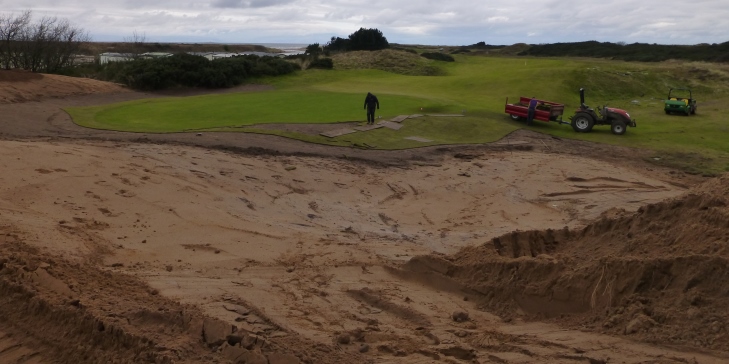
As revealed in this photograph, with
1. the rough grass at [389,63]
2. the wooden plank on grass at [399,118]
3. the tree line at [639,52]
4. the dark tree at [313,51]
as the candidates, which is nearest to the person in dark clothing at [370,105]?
the wooden plank on grass at [399,118]

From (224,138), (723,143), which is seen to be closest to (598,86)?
(723,143)

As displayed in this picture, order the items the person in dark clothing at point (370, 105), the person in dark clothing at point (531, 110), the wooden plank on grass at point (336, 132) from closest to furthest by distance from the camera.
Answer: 1. the wooden plank on grass at point (336, 132)
2. the person in dark clothing at point (370, 105)
3. the person in dark clothing at point (531, 110)

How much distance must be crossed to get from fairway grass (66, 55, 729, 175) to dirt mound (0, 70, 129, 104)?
116 inches

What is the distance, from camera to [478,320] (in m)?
7.20

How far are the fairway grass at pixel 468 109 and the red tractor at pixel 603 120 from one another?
33cm

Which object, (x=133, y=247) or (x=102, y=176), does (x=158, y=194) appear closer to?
(x=102, y=176)

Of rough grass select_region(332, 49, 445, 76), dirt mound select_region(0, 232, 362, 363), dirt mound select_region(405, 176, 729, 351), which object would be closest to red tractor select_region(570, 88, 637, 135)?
dirt mound select_region(405, 176, 729, 351)

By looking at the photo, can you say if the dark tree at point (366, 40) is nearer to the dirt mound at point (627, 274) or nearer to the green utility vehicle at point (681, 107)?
the green utility vehicle at point (681, 107)

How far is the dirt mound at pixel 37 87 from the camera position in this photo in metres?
25.0

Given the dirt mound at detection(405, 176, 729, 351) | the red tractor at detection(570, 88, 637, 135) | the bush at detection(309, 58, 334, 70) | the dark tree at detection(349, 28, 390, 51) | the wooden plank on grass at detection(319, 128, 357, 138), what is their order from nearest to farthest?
1. the dirt mound at detection(405, 176, 729, 351)
2. the wooden plank on grass at detection(319, 128, 357, 138)
3. the red tractor at detection(570, 88, 637, 135)
4. the bush at detection(309, 58, 334, 70)
5. the dark tree at detection(349, 28, 390, 51)

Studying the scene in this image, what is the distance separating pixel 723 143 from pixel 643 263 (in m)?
18.9

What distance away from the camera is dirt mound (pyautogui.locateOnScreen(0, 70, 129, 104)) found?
25.0 m

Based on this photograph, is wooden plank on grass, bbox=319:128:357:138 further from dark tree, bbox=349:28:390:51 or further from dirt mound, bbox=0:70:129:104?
dark tree, bbox=349:28:390:51

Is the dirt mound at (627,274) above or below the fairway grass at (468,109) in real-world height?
below
